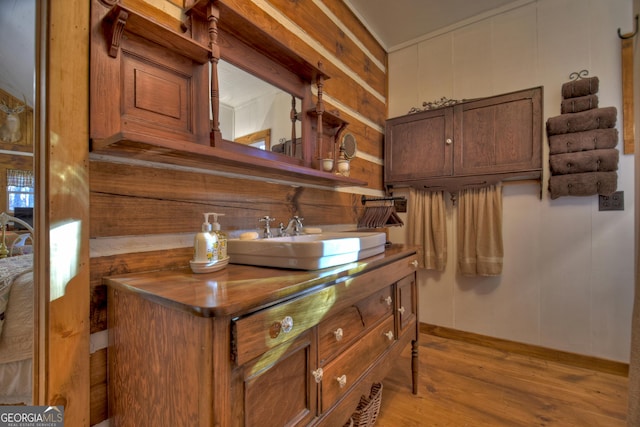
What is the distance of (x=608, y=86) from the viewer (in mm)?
1825

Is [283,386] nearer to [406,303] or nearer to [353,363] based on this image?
[353,363]

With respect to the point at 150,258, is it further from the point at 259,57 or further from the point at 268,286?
the point at 259,57

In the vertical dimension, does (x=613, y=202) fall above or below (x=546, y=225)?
above

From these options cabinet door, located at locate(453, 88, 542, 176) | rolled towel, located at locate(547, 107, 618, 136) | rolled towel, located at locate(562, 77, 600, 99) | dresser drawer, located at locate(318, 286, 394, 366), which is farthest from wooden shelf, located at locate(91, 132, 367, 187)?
rolled towel, located at locate(562, 77, 600, 99)

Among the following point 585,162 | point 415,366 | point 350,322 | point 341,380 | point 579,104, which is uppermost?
point 579,104

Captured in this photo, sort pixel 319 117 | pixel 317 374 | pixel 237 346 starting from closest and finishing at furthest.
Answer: pixel 237 346 → pixel 317 374 → pixel 319 117

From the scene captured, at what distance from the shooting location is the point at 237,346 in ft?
1.95

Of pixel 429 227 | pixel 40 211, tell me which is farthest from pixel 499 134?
pixel 40 211

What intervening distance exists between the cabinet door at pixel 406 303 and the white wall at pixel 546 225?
920 millimetres

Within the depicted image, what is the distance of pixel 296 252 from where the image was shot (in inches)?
35.1

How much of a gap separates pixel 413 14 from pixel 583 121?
1.46m

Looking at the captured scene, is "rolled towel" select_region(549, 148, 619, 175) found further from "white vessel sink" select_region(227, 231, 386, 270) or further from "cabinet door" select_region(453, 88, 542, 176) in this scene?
"white vessel sink" select_region(227, 231, 386, 270)

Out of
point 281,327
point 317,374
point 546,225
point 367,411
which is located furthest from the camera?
point 546,225

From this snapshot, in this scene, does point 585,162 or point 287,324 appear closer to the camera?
point 287,324
